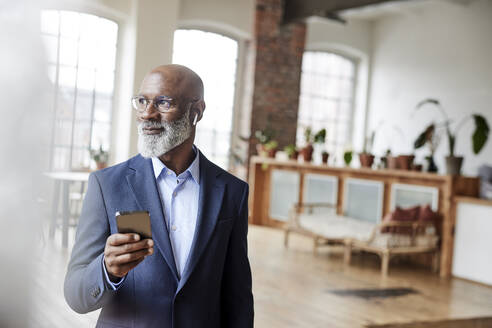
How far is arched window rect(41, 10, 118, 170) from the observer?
562 mm

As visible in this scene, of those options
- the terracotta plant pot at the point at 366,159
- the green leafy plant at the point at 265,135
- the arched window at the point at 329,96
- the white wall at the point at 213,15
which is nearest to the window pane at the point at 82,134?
the terracotta plant pot at the point at 366,159

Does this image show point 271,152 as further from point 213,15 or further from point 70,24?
point 70,24

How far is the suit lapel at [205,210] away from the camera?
42.3 inches

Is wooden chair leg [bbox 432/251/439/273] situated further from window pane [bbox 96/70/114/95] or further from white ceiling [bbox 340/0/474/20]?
window pane [bbox 96/70/114/95]

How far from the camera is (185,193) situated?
1165 mm

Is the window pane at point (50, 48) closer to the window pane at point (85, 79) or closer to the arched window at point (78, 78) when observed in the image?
the arched window at point (78, 78)

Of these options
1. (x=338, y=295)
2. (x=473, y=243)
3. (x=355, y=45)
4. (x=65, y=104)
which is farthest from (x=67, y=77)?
(x=355, y=45)

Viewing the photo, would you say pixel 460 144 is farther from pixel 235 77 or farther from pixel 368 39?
pixel 235 77

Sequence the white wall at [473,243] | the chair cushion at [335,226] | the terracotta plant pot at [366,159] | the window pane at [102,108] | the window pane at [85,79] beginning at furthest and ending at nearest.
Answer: the terracotta plant pot at [366,159] < the chair cushion at [335,226] < the white wall at [473,243] < the window pane at [102,108] < the window pane at [85,79]

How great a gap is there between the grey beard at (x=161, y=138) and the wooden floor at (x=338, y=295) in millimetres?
2379

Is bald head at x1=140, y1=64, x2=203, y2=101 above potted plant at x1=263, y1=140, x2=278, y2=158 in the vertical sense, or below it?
above

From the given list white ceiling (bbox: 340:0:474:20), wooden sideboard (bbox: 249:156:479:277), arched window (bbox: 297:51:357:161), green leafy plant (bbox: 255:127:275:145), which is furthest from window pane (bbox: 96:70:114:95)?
arched window (bbox: 297:51:357:161)

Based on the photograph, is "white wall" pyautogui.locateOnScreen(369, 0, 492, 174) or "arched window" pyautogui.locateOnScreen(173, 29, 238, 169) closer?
"arched window" pyautogui.locateOnScreen(173, 29, 238, 169)

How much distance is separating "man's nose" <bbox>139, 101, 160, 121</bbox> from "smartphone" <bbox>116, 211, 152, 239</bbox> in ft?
0.81
